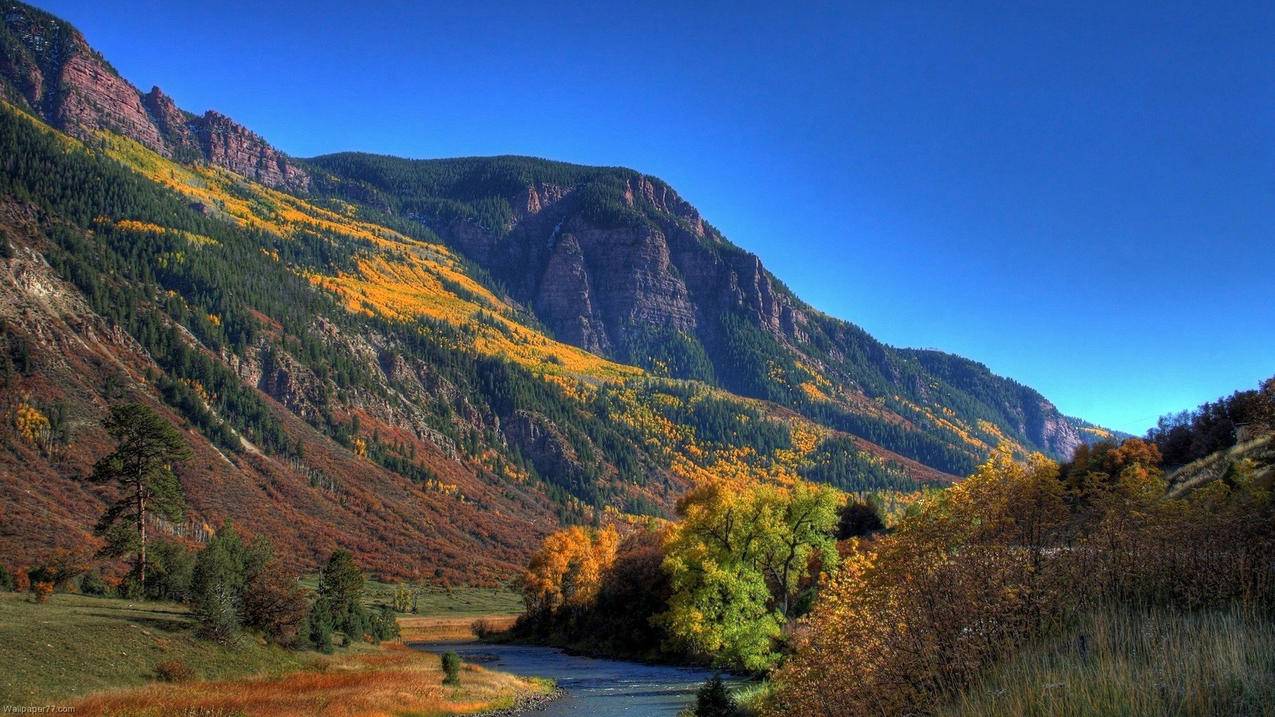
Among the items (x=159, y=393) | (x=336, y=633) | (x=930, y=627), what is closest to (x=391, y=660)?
(x=336, y=633)

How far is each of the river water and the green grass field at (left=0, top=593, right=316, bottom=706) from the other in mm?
18062

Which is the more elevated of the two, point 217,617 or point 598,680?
point 217,617

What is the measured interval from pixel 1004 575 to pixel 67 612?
47096 millimetres

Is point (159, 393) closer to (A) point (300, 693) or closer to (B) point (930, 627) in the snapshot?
(A) point (300, 693)

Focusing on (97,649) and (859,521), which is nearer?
(97,649)

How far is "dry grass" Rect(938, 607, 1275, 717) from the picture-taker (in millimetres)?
7219

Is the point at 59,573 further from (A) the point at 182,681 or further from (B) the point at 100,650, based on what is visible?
(A) the point at 182,681

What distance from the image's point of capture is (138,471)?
169 ft

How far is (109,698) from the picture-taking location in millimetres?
29672

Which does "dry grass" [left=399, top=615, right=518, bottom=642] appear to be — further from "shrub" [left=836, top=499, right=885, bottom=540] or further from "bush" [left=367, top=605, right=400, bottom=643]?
"shrub" [left=836, top=499, right=885, bottom=540]

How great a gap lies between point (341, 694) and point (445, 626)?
7946 cm

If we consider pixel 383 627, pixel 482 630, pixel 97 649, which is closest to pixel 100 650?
pixel 97 649

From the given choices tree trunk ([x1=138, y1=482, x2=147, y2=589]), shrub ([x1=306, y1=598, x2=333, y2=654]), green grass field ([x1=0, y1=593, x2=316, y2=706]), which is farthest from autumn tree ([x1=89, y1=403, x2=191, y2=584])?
shrub ([x1=306, y1=598, x2=333, y2=654])

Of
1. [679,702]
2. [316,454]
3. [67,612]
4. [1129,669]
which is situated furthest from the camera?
[316,454]
